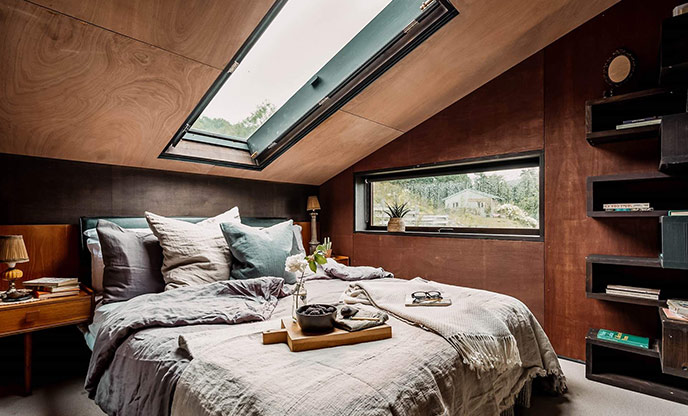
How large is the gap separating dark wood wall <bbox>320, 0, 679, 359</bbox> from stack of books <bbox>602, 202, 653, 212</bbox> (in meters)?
0.21

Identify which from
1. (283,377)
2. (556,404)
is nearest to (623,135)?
(556,404)

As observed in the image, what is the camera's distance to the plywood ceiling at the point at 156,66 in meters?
1.72

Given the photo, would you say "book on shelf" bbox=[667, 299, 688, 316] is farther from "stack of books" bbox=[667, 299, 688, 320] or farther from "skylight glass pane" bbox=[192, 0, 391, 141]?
"skylight glass pane" bbox=[192, 0, 391, 141]

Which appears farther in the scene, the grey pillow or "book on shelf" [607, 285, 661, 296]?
"book on shelf" [607, 285, 661, 296]

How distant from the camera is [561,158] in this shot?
2676 millimetres

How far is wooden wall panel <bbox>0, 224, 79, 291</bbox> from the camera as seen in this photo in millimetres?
2338

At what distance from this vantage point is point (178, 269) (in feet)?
7.20

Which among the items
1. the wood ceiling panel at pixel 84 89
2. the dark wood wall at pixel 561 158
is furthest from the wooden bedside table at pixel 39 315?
the dark wood wall at pixel 561 158

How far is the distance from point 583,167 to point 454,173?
1.07 meters

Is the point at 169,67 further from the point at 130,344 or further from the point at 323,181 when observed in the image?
the point at 323,181

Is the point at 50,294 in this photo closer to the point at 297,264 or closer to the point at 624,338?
the point at 297,264

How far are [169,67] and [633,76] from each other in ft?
9.76

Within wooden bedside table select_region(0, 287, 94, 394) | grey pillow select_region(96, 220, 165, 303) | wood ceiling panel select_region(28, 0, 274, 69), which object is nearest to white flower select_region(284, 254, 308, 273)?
grey pillow select_region(96, 220, 165, 303)

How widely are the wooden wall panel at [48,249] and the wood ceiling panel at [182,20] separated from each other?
4.92ft
